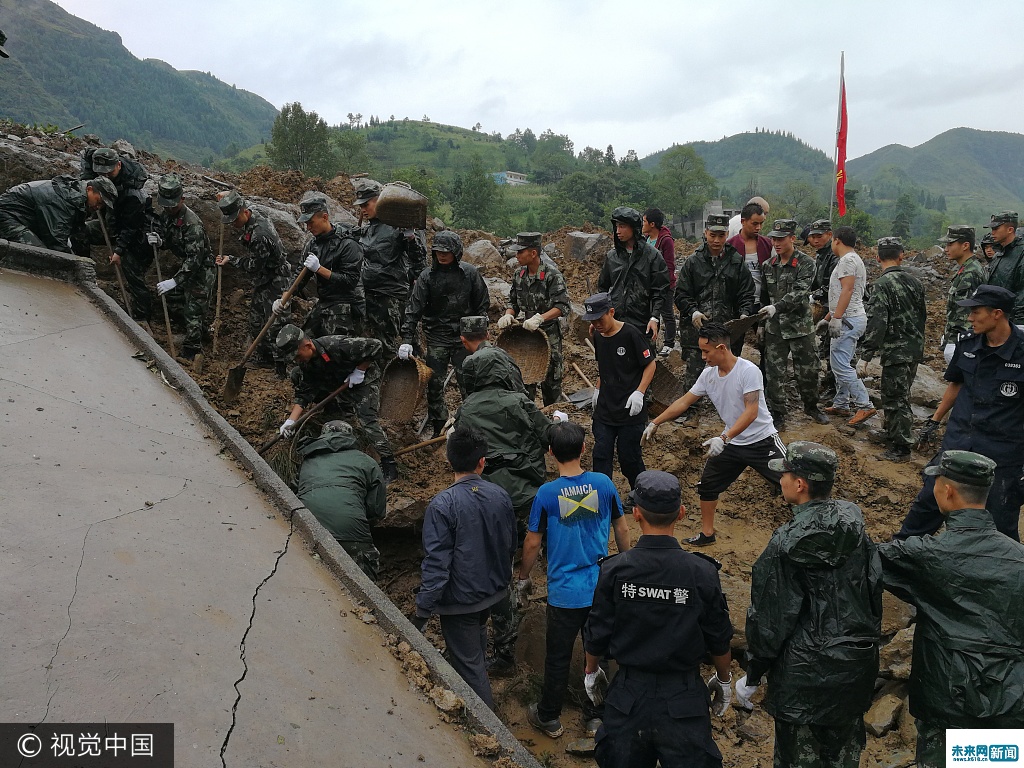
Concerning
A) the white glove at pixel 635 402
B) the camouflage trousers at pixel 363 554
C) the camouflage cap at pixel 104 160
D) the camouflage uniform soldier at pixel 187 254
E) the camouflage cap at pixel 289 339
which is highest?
the camouflage cap at pixel 104 160

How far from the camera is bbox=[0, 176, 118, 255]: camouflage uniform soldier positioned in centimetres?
623

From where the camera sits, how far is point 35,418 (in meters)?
3.87

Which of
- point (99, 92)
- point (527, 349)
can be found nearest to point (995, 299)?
point (527, 349)

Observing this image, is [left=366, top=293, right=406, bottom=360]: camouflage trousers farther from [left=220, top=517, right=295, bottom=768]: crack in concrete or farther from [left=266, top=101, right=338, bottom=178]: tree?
[left=266, top=101, right=338, bottom=178]: tree

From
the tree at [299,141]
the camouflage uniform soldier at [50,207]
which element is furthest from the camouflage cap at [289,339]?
the tree at [299,141]

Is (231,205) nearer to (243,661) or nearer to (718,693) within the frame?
(243,661)

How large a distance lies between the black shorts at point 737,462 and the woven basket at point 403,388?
2547mm

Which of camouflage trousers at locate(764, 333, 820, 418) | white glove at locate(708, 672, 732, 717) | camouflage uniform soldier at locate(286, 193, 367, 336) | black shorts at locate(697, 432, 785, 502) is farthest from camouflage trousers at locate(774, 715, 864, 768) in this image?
camouflage uniform soldier at locate(286, 193, 367, 336)

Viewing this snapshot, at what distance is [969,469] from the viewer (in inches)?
100

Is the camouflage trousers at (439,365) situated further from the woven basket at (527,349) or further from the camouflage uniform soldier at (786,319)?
the camouflage uniform soldier at (786,319)

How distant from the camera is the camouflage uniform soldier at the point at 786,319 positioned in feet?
21.3

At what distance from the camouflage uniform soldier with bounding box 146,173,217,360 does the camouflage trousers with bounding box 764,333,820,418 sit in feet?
19.1

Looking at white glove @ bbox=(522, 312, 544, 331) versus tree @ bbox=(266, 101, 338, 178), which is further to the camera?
tree @ bbox=(266, 101, 338, 178)

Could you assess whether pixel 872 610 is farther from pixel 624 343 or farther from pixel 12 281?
pixel 12 281
